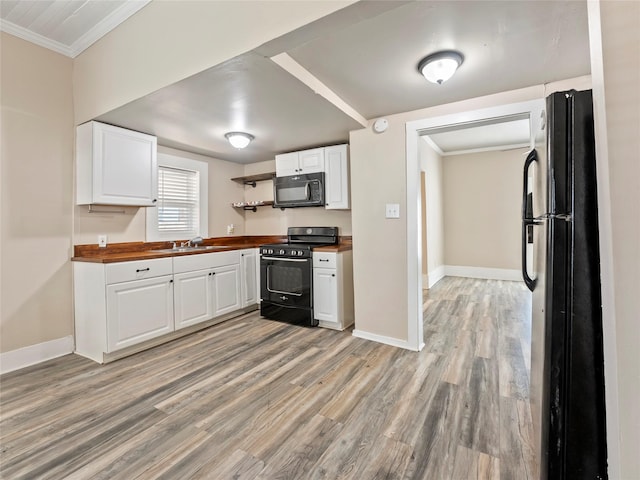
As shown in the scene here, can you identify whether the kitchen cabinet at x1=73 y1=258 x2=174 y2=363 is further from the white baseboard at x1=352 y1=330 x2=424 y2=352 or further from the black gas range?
the white baseboard at x1=352 y1=330 x2=424 y2=352

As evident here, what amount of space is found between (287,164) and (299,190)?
0.46 m

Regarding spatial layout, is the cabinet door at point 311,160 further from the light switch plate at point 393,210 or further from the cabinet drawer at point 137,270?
the cabinet drawer at point 137,270

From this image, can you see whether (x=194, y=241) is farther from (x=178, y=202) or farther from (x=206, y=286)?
(x=206, y=286)

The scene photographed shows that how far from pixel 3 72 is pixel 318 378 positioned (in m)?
3.49

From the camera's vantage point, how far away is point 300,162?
3.67 m

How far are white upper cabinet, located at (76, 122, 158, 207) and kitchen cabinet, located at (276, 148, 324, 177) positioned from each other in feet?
4.86

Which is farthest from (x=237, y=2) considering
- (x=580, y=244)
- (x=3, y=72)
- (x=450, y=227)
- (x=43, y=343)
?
(x=450, y=227)

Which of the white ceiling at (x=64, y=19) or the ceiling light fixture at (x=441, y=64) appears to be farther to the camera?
the white ceiling at (x=64, y=19)

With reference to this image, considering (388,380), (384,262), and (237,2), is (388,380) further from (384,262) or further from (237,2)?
(237,2)

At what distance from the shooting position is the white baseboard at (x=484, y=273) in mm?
5395

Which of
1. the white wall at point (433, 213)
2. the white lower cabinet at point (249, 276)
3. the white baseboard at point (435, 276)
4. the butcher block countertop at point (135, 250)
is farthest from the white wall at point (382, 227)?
the white baseboard at point (435, 276)

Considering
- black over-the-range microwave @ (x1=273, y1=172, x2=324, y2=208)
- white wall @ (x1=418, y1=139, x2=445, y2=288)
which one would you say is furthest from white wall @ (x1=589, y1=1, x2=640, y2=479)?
white wall @ (x1=418, y1=139, x2=445, y2=288)

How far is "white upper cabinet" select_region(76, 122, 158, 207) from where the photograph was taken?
2.59 metres

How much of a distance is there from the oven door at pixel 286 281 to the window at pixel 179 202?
1.10 meters
